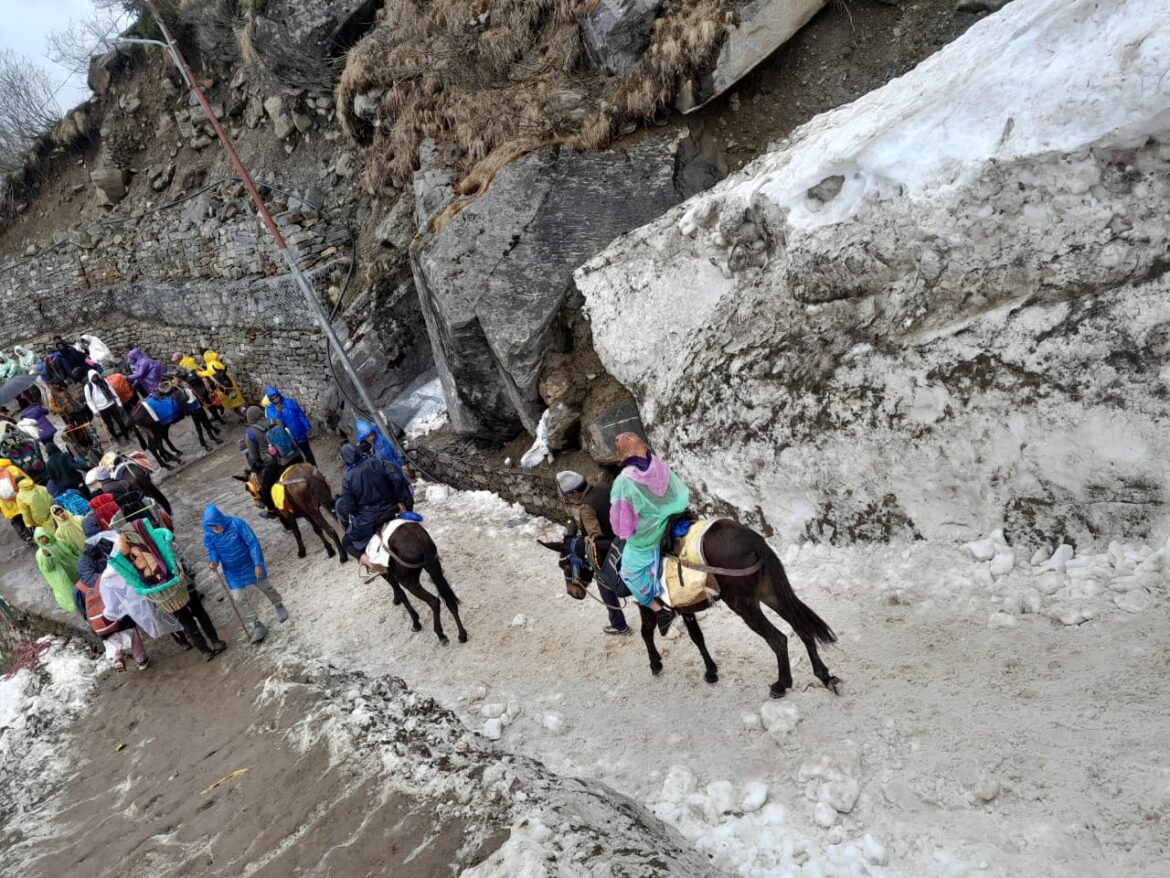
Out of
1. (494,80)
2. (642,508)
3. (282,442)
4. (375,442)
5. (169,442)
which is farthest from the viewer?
(169,442)

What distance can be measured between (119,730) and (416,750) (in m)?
4.72

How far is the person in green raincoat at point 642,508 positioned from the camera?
15.2 ft

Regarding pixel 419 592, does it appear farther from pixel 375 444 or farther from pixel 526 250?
pixel 526 250

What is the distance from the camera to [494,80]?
39.7 ft

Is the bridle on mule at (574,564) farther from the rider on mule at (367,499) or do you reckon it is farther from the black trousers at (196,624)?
the black trousers at (196,624)

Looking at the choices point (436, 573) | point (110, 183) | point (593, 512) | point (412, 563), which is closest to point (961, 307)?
point (593, 512)

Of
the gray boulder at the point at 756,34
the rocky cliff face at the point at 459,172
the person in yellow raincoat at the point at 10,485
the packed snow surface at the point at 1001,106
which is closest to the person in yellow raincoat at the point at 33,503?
the person in yellow raincoat at the point at 10,485

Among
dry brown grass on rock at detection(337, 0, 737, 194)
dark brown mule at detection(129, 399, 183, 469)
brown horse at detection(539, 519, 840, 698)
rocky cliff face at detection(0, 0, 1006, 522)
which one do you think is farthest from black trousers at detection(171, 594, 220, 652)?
dark brown mule at detection(129, 399, 183, 469)

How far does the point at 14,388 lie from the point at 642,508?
1587 centimetres

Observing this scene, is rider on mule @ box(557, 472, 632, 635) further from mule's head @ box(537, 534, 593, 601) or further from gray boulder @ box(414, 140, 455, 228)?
gray boulder @ box(414, 140, 455, 228)

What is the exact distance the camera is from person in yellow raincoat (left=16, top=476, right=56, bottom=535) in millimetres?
9875

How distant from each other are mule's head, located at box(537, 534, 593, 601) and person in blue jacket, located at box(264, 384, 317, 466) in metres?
6.64

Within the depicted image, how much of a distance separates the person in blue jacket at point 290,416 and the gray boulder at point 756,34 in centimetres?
829

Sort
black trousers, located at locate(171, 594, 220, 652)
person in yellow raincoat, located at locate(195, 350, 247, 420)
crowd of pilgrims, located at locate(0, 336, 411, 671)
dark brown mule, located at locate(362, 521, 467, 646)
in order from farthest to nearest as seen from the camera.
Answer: person in yellow raincoat, located at locate(195, 350, 247, 420)
black trousers, located at locate(171, 594, 220, 652)
crowd of pilgrims, located at locate(0, 336, 411, 671)
dark brown mule, located at locate(362, 521, 467, 646)
